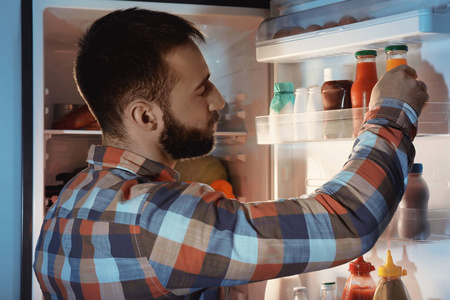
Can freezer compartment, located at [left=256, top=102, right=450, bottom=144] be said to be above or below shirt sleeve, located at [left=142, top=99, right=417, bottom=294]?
above

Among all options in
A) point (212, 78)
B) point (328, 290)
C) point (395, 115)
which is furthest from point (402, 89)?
point (212, 78)

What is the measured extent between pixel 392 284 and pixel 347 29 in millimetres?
635

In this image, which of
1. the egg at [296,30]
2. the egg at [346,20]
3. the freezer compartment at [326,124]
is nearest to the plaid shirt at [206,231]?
the freezer compartment at [326,124]

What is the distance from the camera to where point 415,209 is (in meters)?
1.40

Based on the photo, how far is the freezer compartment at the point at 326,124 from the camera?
4.47ft

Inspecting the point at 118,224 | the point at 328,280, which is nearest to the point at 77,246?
the point at 118,224

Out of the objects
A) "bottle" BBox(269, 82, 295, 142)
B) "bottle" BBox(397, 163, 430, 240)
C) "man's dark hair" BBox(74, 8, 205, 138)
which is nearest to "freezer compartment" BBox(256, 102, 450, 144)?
"bottle" BBox(269, 82, 295, 142)

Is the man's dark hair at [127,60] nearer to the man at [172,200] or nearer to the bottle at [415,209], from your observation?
the man at [172,200]

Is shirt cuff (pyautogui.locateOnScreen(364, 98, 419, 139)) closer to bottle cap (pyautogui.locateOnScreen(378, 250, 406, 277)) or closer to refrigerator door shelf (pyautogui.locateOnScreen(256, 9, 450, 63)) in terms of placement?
refrigerator door shelf (pyautogui.locateOnScreen(256, 9, 450, 63))

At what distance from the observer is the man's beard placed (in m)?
1.20

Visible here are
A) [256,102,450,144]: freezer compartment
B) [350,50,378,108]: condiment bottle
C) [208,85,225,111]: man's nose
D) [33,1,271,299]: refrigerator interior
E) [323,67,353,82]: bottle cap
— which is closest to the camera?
[208,85,225,111]: man's nose

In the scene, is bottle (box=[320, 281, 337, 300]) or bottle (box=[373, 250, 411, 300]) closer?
bottle (box=[373, 250, 411, 300])

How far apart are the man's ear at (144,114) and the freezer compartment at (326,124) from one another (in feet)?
1.80

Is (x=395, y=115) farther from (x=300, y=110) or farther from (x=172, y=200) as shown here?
(x=300, y=110)
